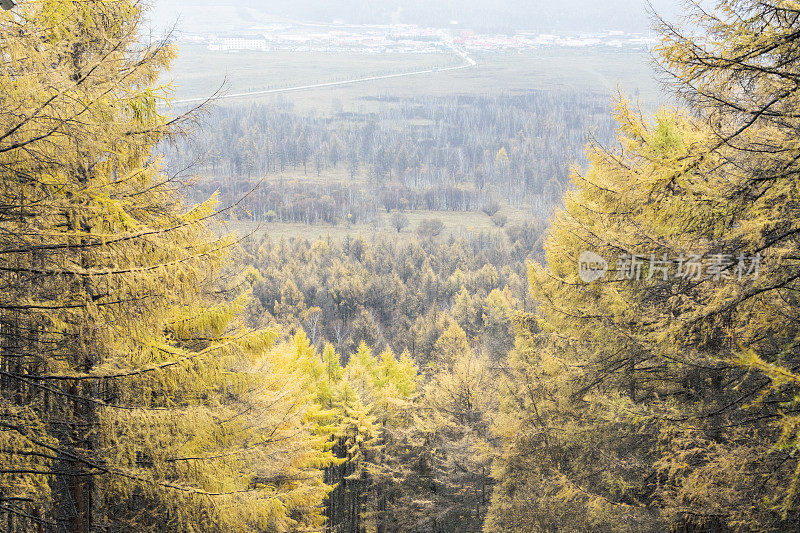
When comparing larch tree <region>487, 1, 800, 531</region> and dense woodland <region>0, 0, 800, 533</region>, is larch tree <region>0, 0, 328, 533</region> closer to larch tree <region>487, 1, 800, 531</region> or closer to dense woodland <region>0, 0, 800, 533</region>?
dense woodland <region>0, 0, 800, 533</region>

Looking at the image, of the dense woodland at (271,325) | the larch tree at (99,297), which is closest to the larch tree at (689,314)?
the dense woodland at (271,325)

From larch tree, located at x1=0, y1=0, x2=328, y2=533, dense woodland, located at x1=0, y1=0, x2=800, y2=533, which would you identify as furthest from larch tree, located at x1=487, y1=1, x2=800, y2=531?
larch tree, located at x1=0, y1=0, x2=328, y2=533

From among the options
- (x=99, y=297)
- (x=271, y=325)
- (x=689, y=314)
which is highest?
(x=689, y=314)

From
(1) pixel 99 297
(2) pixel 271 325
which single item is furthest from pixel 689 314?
(1) pixel 99 297

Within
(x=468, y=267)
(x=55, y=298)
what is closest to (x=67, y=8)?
(x=55, y=298)

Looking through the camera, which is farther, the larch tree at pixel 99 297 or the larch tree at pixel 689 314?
the larch tree at pixel 689 314

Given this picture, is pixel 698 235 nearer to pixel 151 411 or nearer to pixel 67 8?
pixel 151 411

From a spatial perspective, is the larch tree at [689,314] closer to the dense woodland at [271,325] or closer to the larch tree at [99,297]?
the dense woodland at [271,325]

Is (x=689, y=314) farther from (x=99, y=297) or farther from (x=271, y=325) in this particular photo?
(x=99, y=297)

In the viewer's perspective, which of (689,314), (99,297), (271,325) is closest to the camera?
(689,314)

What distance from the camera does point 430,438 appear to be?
17.3 meters

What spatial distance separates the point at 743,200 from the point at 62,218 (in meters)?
5.49

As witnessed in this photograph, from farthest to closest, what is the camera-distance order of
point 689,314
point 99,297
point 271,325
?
point 271,325 → point 99,297 → point 689,314

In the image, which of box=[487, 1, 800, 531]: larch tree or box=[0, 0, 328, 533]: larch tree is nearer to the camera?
box=[0, 0, 328, 533]: larch tree
